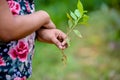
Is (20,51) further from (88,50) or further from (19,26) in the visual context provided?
(88,50)

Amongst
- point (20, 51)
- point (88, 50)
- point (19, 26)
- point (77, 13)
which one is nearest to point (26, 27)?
point (19, 26)

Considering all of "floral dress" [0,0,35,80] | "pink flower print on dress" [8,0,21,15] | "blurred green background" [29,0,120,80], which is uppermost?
"pink flower print on dress" [8,0,21,15]

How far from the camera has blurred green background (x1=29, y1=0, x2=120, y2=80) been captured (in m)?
4.73

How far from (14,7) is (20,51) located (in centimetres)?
17

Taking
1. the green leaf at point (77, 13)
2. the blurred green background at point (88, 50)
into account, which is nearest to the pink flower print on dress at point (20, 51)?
the green leaf at point (77, 13)

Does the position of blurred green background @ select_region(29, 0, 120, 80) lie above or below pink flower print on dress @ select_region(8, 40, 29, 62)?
below

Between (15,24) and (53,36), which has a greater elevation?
(15,24)

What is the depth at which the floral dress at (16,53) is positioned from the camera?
1.94 m

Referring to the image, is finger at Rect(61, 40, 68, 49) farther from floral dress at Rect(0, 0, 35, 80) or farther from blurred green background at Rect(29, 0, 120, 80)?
blurred green background at Rect(29, 0, 120, 80)

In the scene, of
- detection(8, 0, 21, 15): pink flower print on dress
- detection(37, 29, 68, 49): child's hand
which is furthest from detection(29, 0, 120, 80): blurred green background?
detection(8, 0, 21, 15): pink flower print on dress

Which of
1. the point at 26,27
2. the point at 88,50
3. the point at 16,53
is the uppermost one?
the point at 26,27

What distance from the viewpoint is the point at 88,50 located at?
5336mm

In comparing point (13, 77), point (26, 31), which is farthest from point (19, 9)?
point (13, 77)

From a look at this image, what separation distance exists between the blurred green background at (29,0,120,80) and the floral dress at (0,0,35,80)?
2356 millimetres
